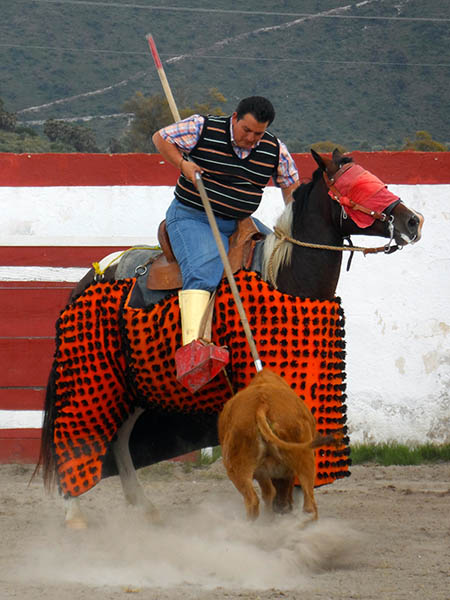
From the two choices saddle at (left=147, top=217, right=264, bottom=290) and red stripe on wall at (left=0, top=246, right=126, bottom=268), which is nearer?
saddle at (left=147, top=217, right=264, bottom=290)

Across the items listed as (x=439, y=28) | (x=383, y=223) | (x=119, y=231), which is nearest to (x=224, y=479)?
(x=119, y=231)

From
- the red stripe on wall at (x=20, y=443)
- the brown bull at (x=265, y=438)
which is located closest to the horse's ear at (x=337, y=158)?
the brown bull at (x=265, y=438)

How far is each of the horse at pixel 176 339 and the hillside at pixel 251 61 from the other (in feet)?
69.4

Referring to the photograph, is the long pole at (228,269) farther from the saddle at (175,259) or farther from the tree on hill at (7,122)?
the tree on hill at (7,122)

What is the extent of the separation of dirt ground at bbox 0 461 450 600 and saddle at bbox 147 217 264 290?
1066 millimetres

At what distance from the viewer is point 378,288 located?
18.2ft

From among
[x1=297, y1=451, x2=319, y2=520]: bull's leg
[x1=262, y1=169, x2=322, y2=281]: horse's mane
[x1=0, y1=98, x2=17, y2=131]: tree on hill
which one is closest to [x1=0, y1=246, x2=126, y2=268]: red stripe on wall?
[x1=262, y1=169, x2=322, y2=281]: horse's mane

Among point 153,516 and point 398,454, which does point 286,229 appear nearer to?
point 153,516

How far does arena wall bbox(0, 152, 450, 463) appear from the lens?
5.48 m

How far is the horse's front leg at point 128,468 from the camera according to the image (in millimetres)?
4457

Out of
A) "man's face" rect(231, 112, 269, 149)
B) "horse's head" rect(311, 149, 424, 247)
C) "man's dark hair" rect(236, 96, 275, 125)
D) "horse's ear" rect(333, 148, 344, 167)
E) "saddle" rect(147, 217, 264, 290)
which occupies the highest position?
"man's dark hair" rect(236, 96, 275, 125)

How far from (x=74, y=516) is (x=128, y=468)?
41 cm

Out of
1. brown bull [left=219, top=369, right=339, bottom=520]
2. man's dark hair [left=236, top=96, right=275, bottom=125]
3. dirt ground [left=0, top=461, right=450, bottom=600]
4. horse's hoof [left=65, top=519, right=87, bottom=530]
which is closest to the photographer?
dirt ground [left=0, top=461, right=450, bottom=600]

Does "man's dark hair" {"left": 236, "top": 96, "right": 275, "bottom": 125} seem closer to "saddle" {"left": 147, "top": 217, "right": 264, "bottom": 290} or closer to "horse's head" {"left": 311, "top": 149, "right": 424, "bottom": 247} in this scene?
"horse's head" {"left": 311, "top": 149, "right": 424, "bottom": 247}
